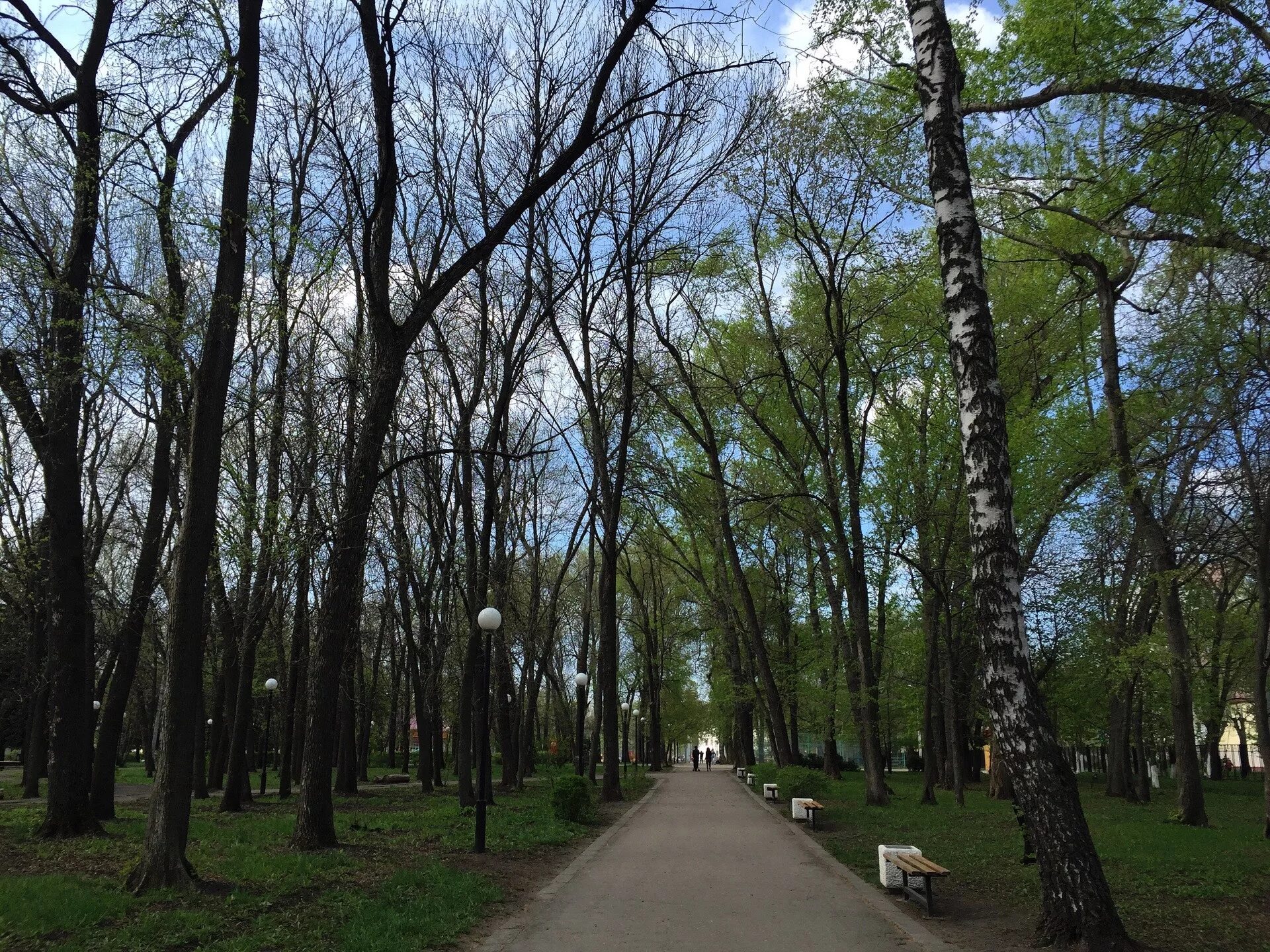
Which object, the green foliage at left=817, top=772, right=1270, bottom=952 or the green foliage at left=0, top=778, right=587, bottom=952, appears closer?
the green foliage at left=0, top=778, right=587, bottom=952

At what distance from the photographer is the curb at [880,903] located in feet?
21.5

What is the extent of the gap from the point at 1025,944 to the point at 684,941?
8.10ft

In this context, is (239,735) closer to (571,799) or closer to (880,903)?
(571,799)

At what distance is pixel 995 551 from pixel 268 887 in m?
7.00

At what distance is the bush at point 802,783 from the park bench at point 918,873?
8.79 m

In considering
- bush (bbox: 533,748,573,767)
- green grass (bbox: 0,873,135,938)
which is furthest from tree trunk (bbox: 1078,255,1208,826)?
bush (bbox: 533,748,573,767)

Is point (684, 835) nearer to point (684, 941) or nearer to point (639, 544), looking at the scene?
point (684, 941)

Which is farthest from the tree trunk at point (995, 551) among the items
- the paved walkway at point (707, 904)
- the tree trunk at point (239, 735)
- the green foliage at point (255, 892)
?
the tree trunk at point (239, 735)

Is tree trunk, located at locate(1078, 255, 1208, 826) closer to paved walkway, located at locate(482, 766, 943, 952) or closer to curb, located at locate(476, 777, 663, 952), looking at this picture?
paved walkway, located at locate(482, 766, 943, 952)

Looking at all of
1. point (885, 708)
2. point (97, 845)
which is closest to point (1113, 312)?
point (97, 845)

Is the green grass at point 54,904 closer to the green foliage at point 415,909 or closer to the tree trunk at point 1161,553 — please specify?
the green foliage at point 415,909

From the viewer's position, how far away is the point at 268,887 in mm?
7926

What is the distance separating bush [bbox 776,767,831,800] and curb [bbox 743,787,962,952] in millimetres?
3836

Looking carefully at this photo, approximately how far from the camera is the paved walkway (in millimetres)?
6598
